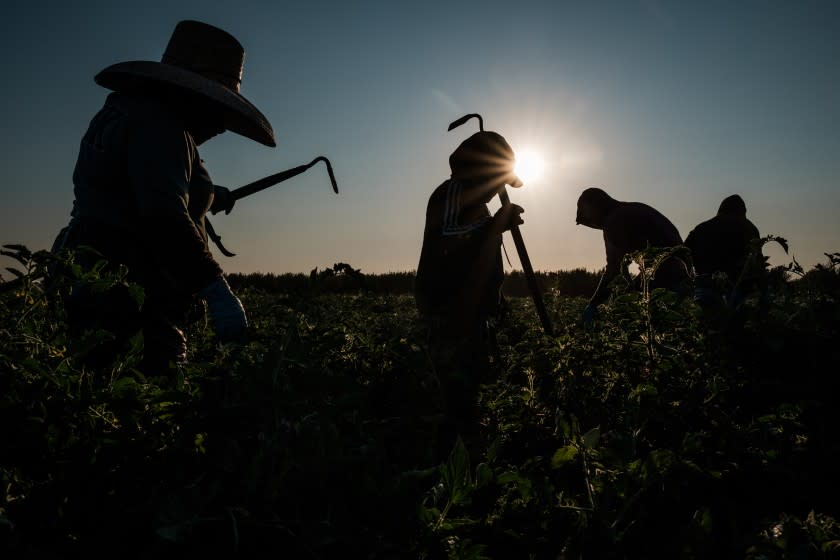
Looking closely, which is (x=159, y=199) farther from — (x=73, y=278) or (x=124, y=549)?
(x=124, y=549)

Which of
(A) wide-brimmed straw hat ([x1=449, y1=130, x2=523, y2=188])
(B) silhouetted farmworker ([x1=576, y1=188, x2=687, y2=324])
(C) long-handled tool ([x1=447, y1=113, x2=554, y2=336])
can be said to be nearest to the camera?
(C) long-handled tool ([x1=447, y1=113, x2=554, y2=336])

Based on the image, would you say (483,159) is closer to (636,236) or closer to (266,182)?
(636,236)

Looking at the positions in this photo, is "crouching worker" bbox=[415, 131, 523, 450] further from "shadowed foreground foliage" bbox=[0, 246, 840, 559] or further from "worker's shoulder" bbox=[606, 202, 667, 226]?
"shadowed foreground foliage" bbox=[0, 246, 840, 559]

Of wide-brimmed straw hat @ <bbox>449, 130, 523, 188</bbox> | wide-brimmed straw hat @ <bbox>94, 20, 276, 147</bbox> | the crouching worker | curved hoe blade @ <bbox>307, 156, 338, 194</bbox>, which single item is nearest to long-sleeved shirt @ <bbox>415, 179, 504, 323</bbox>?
the crouching worker

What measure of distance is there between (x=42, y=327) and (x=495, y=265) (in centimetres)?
466

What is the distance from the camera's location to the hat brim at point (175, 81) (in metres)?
2.44

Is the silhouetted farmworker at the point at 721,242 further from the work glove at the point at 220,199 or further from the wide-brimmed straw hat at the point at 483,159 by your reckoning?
the work glove at the point at 220,199

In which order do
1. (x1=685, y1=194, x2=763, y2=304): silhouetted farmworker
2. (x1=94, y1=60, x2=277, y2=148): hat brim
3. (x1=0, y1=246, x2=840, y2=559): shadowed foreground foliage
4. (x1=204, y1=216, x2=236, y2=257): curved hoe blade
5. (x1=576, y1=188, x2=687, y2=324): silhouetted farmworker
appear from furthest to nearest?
(x1=576, y1=188, x2=687, y2=324): silhouetted farmworker, (x1=685, y1=194, x2=763, y2=304): silhouetted farmworker, (x1=204, y1=216, x2=236, y2=257): curved hoe blade, (x1=94, y1=60, x2=277, y2=148): hat brim, (x1=0, y1=246, x2=840, y2=559): shadowed foreground foliage

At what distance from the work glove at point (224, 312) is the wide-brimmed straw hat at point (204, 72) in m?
0.99

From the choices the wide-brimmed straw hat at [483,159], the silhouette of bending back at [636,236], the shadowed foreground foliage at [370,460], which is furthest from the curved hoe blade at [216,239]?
the silhouette of bending back at [636,236]

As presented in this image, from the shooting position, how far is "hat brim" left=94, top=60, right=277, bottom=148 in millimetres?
2436

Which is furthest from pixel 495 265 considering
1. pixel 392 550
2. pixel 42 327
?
pixel 392 550

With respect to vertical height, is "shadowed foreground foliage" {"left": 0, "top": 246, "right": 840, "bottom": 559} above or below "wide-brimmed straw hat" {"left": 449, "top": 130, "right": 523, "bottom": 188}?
below

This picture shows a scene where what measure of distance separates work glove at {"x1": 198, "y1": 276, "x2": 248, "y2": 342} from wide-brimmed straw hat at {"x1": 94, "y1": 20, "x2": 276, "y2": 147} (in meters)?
0.99
